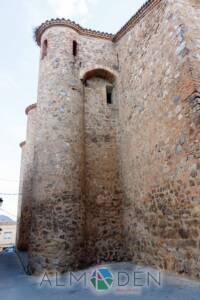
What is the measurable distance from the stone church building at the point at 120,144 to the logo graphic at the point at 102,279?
606 mm

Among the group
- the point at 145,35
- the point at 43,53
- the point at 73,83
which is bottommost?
the point at 73,83

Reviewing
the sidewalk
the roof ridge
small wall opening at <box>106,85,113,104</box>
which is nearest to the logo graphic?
the sidewalk

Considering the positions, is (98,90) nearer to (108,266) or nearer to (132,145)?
(132,145)

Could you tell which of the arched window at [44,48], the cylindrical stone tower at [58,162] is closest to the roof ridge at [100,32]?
the cylindrical stone tower at [58,162]

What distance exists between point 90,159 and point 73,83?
253cm

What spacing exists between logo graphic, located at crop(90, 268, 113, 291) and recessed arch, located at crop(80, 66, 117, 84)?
231 inches

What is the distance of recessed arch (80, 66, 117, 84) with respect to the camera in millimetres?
7757

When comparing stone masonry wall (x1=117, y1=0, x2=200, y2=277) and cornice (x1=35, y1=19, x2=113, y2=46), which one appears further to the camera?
cornice (x1=35, y1=19, x2=113, y2=46)

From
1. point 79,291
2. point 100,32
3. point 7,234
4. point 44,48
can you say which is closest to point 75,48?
point 44,48

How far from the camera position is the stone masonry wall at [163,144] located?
4125 millimetres

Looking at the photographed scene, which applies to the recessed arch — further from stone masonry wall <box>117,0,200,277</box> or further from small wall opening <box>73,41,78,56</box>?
stone masonry wall <box>117,0,200,277</box>

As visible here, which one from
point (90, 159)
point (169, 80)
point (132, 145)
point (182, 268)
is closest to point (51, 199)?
point (90, 159)

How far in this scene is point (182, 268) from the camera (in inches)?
160

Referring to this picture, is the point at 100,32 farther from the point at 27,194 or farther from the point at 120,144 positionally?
the point at 27,194
